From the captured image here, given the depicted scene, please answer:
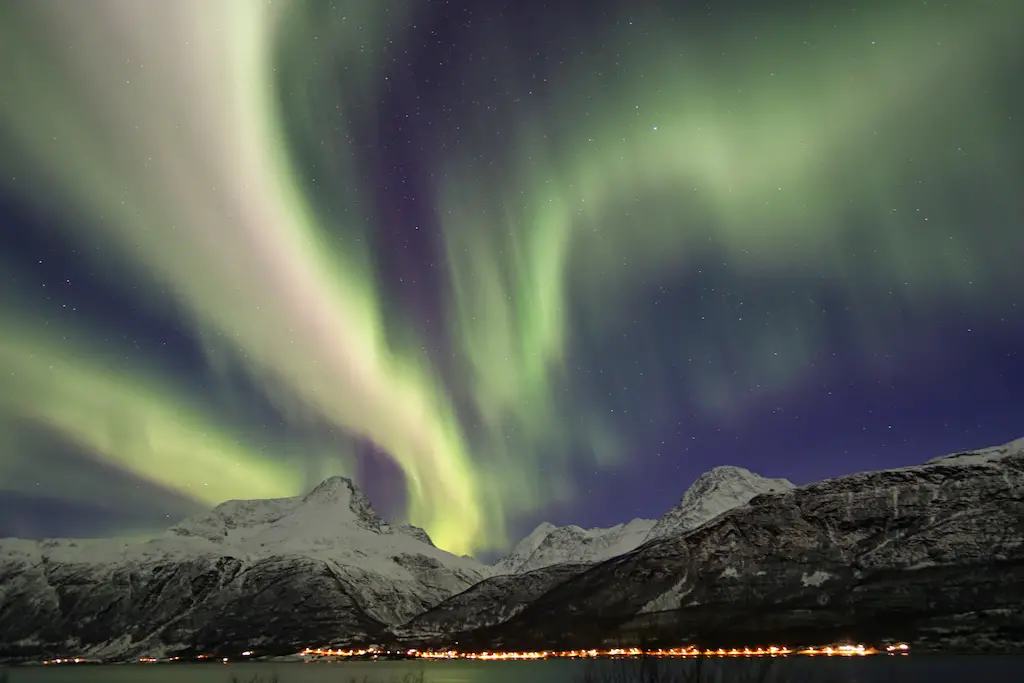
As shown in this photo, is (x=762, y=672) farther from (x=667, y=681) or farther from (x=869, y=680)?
(x=869, y=680)

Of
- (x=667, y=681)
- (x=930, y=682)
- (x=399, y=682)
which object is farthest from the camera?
(x=399, y=682)

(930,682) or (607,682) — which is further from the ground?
(930,682)

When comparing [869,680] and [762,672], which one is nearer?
[762,672]

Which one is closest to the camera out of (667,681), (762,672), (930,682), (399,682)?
(762,672)

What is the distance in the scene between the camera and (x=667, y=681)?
7138 centimetres

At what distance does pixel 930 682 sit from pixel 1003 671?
54.4 metres

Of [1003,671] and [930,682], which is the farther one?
[1003,671]

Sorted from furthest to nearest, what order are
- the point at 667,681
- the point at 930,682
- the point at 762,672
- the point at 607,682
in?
the point at 930,682 → the point at 607,682 → the point at 667,681 → the point at 762,672

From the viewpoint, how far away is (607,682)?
263 ft

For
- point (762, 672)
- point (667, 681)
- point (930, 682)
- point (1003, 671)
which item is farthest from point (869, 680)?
point (762, 672)

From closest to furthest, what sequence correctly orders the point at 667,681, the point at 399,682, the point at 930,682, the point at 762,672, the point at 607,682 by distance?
the point at 762,672
the point at 667,681
the point at 607,682
the point at 930,682
the point at 399,682

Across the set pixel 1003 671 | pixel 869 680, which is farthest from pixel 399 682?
pixel 1003 671

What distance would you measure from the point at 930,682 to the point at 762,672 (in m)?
132

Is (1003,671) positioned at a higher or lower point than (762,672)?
higher
